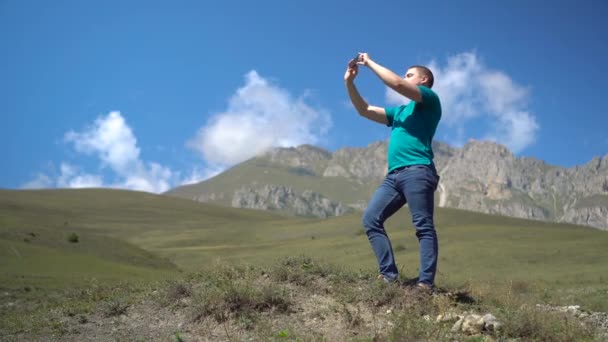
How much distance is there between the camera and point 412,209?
271 inches

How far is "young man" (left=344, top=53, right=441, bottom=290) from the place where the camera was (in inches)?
267

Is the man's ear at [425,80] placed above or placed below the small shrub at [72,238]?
above

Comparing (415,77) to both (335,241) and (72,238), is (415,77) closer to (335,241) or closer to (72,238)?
(72,238)

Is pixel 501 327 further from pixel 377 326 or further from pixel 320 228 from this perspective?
pixel 320 228

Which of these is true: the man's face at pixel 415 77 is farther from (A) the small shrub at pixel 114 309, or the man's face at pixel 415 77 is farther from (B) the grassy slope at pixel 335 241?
(A) the small shrub at pixel 114 309

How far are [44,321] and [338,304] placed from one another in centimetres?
379

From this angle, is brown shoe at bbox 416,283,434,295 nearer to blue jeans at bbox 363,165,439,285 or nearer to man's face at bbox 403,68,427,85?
blue jeans at bbox 363,165,439,285

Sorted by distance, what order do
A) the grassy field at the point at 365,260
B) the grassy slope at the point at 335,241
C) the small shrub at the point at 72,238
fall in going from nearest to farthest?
the grassy field at the point at 365,260 → the grassy slope at the point at 335,241 → the small shrub at the point at 72,238

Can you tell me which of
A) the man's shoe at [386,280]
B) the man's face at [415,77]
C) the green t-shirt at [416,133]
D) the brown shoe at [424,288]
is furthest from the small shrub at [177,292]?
the man's face at [415,77]

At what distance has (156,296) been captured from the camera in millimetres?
7980

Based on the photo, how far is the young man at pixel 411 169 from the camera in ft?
22.2

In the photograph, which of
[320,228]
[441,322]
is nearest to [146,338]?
[441,322]

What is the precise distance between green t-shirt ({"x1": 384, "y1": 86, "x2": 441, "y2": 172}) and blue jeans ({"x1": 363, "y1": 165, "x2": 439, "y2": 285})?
12 cm

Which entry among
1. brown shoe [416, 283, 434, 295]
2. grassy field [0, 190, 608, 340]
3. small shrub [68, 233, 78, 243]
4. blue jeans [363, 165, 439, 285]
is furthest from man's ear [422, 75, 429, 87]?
small shrub [68, 233, 78, 243]
